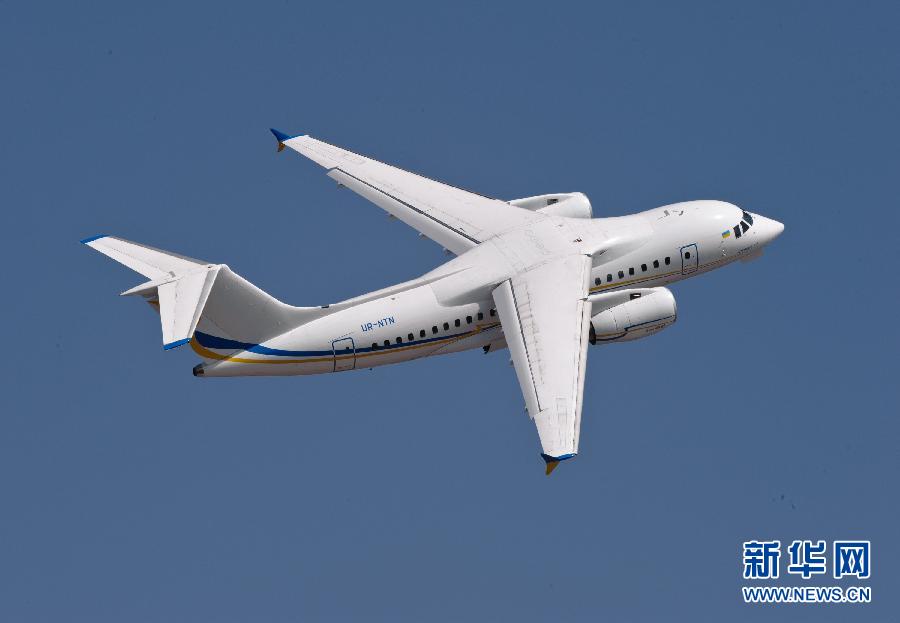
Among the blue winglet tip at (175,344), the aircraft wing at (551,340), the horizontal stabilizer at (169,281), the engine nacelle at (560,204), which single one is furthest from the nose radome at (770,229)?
the blue winglet tip at (175,344)

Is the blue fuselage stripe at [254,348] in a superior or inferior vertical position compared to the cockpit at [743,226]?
inferior

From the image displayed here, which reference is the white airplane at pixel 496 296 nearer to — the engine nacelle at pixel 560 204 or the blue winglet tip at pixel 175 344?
the engine nacelle at pixel 560 204

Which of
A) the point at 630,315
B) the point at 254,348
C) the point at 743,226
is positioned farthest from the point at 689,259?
the point at 254,348

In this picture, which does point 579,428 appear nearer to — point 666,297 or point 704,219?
point 666,297

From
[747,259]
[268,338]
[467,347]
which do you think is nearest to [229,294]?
[268,338]

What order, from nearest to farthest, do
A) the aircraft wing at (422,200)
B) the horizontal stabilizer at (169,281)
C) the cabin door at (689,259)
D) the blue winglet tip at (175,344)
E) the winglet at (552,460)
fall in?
the blue winglet tip at (175,344) → the winglet at (552,460) → the horizontal stabilizer at (169,281) → the aircraft wing at (422,200) → the cabin door at (689,259)

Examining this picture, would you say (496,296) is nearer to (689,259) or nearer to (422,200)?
(422,200)

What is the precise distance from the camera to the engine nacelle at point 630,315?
2653 inches

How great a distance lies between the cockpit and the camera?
72.8m

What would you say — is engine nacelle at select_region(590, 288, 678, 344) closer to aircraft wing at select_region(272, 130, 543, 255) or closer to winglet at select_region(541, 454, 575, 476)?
aircraft wing at select_region(272, 130, 543, 255)

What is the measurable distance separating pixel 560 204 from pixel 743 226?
7.22m

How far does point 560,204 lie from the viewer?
243ft

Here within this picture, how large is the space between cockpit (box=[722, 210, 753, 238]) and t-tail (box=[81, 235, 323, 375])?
669 inches

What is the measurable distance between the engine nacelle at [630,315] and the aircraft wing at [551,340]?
3.58 ft
